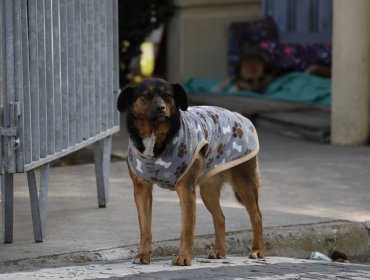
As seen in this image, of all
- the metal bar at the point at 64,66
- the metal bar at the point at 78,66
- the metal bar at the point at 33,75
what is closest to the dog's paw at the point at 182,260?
the metal bar at the point at 33,75

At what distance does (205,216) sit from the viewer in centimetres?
759

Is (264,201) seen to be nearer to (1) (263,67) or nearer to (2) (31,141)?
(2) (31,141)

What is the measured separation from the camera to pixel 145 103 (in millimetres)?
5906

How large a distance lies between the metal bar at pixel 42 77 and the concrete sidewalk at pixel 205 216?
61 cm

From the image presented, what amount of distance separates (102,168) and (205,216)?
0.89 metres

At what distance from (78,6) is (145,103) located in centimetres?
166

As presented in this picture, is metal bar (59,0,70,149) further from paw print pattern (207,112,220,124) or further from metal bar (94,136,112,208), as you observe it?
paw print pattern (207,112,220,124)

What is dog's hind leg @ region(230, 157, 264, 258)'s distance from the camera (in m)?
6.43

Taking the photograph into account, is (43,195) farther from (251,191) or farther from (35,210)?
(251,191)

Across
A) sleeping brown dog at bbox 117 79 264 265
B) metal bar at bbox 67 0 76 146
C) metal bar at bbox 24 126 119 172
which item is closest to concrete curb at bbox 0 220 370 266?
sleeping brown dog at bbox 117 79 264 265

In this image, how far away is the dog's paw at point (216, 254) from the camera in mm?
6512

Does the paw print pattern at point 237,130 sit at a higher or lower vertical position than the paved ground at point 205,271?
higher

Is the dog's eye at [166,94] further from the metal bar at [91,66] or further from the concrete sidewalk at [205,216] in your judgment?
the metal bar at [91,66]

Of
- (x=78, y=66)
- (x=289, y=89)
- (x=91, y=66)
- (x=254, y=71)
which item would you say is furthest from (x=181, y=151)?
(x=254, y=71)
